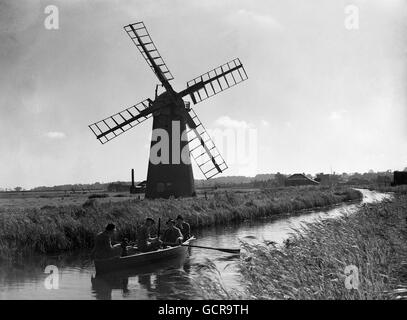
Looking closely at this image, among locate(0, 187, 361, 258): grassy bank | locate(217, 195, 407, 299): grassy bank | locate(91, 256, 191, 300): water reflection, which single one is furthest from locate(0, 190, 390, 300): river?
locate(0, 187, 361, 258): grassy bank

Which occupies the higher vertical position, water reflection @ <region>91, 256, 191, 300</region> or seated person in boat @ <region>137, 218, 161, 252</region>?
seated person in boat @ <region>137, 218, 161, 252</region>

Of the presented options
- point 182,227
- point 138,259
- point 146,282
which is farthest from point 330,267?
point 182,227

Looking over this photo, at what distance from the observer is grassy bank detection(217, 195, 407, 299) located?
7145 mm

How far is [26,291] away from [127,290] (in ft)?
8.31

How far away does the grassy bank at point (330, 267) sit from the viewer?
7145mm

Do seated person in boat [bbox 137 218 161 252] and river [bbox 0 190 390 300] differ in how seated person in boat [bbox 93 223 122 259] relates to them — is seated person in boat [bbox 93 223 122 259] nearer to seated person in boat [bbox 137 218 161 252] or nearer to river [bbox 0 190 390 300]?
river [bbox 0 190 390 300]

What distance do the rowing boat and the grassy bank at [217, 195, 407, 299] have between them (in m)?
3.71

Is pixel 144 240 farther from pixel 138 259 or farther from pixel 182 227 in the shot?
pixel 182 227

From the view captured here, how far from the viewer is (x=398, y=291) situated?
697cm

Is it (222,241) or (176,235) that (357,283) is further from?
(222,241)

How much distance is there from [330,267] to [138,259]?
6360 mm

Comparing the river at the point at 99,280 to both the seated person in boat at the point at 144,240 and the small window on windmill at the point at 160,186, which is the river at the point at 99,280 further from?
the small window on windmill at the point at 160,186

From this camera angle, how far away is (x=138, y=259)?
1351cm

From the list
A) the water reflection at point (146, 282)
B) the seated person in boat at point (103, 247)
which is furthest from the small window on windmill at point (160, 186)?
the seated person in boat at point (103, 247)
